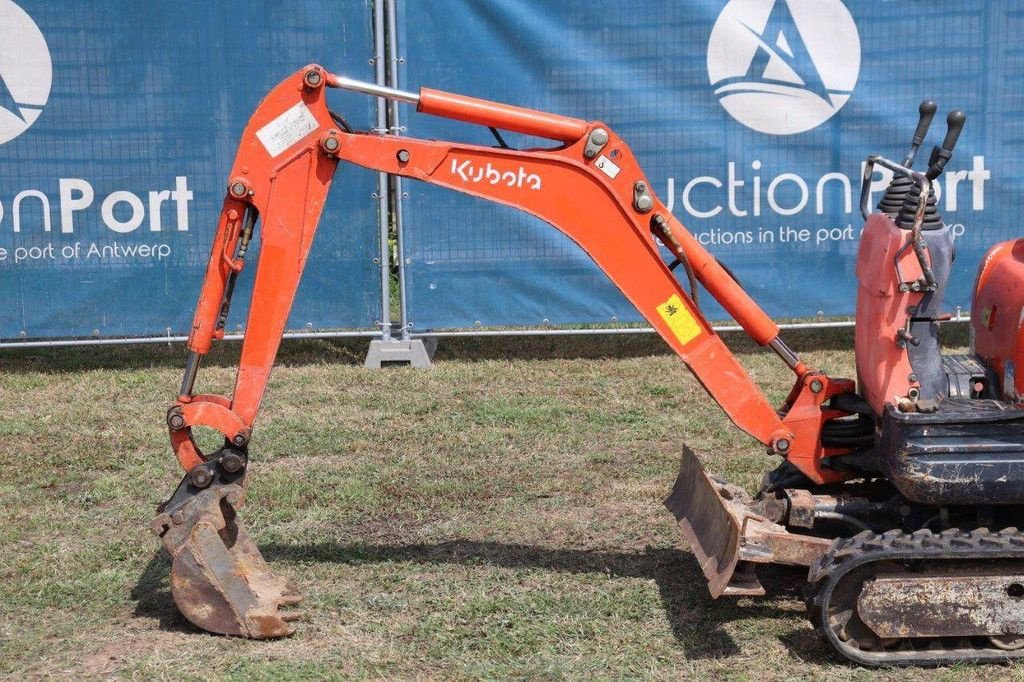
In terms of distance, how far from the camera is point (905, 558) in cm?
480

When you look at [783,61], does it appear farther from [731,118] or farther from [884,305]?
[884,305]

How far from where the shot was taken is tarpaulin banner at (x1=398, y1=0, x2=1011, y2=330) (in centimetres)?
962

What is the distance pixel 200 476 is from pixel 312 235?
3.50 feet

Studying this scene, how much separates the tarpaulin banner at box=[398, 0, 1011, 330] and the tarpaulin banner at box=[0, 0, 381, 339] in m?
0.69

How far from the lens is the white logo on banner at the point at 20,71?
9445 millimetres

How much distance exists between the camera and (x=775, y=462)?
7457 millimetres

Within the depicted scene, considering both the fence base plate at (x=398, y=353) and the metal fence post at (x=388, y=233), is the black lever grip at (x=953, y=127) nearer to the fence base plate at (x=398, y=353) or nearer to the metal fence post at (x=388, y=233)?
the metal fence post at (x=388, y=233)

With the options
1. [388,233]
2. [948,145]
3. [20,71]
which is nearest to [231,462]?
[948,145]

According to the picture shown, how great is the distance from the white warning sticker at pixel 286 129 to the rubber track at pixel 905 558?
257 cm

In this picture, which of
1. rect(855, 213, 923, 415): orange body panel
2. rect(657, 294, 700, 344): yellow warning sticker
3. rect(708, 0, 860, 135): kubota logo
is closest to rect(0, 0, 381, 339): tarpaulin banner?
Result: rect(708, 0, 860, 135): kubota logo

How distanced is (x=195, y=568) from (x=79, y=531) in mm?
1705

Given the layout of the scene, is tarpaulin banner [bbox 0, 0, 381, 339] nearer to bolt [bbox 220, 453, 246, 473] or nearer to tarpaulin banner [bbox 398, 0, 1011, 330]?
tarpaulin banner [bbox 398, 0, 1011, 330]

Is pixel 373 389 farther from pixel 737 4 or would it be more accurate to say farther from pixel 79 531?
pixel 737 4

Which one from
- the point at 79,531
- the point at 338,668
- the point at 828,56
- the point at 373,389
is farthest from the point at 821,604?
the point at 828,56
